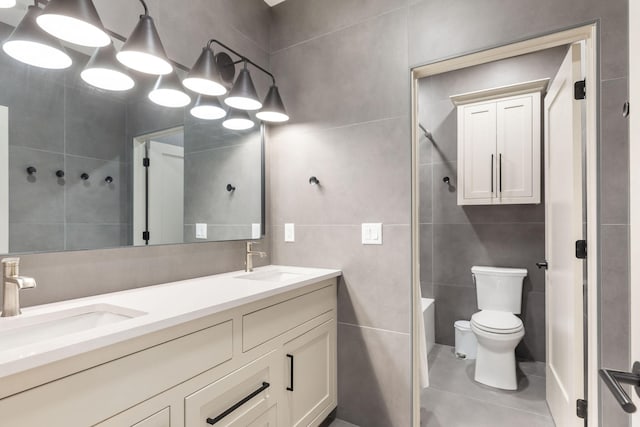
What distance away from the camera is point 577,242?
1524 millimetres

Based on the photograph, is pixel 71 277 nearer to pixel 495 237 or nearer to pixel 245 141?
pixel 245 141

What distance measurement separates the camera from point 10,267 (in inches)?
39.9

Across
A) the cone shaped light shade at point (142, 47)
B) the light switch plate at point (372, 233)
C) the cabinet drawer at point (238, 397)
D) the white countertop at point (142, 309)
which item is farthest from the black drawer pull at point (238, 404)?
the cone shaped light shade at point (142, 47)

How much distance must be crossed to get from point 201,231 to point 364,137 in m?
1.07

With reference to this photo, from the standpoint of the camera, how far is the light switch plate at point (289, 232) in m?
2.18

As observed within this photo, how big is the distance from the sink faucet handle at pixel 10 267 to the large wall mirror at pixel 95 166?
0.12 m

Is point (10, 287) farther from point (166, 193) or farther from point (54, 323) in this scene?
point (166, 193)

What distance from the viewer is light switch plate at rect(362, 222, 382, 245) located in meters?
1.88

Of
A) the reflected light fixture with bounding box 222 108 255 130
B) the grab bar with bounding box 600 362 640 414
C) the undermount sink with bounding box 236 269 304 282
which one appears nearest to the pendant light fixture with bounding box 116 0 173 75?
the reflected light fixture with bounding box 222 108 255 130

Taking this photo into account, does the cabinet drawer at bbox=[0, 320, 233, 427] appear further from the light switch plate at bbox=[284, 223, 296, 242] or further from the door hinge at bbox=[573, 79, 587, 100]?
the door hinge at bbox=[573, 79, 587, 100]

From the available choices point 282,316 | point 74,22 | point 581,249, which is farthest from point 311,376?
point 74,22

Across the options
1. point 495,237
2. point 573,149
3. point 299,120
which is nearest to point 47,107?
point 299,120

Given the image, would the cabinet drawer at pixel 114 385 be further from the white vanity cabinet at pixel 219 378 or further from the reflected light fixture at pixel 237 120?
the reflected light fixture at pixel 237 120

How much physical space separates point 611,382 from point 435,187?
284 centimetres
